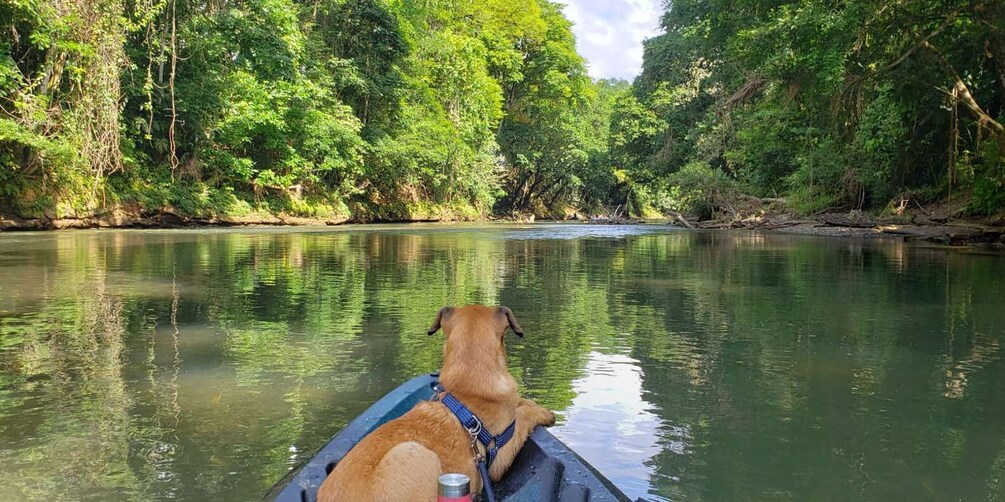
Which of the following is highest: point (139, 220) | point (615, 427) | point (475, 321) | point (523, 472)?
point (139, 220)

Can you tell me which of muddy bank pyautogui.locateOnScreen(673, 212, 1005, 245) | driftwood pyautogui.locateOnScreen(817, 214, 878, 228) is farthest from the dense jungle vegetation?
driftwood pyautogui.locateOnScreen(817, 214, 878, 228)

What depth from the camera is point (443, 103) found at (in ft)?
143

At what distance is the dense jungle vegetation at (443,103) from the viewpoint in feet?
57.6

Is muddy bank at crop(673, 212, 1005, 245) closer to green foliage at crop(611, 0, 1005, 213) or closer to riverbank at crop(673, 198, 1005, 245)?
riverbank at crop(673, 198, 1005, 245)

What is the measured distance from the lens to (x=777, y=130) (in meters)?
30.0

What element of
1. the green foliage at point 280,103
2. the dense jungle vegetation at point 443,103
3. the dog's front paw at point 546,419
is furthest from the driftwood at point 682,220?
the dog's front paw at point 546,419

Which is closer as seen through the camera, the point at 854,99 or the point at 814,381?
the point at 814,381

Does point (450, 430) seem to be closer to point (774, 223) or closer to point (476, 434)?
point (476, 434)

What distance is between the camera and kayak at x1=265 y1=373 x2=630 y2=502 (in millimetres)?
2621

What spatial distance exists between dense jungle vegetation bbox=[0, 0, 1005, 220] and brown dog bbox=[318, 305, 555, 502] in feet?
44.3

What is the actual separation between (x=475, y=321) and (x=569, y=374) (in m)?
2.34

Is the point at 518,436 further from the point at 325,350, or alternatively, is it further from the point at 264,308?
the point at 264,308

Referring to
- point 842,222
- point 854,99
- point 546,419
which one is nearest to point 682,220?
point 842,222

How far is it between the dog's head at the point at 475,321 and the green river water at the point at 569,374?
3.11ft
